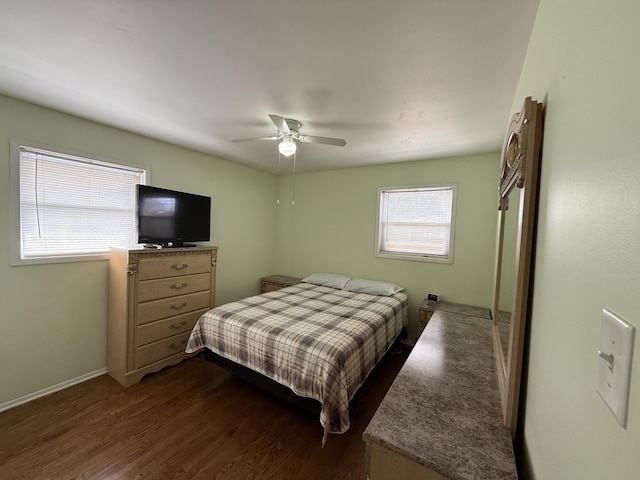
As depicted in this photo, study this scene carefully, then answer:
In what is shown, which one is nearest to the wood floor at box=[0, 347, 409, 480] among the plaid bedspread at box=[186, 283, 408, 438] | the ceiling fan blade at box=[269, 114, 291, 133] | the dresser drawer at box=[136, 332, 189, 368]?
the dresser drawer at box=[136, 332, 189, 368]

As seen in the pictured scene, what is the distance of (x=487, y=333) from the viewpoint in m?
1.93

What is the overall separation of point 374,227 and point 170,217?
2.63 m

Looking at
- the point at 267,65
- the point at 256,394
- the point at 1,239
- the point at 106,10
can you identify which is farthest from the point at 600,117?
the point at 1,239


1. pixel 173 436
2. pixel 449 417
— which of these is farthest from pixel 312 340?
pixel 173 436

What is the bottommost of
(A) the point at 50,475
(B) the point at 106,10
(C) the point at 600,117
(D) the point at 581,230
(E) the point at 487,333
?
(A) the point at 50,475

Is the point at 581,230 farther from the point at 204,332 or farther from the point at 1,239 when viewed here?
the point at 1,239

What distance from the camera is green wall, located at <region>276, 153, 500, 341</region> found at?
3.02 metres

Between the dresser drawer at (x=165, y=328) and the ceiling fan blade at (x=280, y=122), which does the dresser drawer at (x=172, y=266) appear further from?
the ceiling fan blade at (x=280, y=122)

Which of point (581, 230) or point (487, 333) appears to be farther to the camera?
point (487, 333)

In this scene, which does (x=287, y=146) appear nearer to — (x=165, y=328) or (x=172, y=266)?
(x=172, y=266)

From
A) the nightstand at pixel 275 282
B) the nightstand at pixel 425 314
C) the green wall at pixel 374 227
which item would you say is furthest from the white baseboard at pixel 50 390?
the nightstand at pixel 425 314

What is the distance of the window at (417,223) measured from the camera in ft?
10.7

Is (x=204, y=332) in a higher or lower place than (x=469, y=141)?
lower

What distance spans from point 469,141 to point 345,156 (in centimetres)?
140
